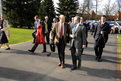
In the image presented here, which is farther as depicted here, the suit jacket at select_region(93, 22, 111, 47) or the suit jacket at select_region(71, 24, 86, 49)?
the suit jacket at select_region(93, 22, 111, 47)

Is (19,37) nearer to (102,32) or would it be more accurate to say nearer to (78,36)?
(102,32)

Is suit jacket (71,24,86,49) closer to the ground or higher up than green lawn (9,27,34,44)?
higher up

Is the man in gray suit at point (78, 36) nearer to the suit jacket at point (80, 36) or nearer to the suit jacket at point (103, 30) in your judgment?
the suit jacket at point (80, 36)

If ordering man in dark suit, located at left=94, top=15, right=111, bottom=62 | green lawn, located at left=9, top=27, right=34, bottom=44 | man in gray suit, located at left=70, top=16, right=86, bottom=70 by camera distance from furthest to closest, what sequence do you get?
green lawn, located at left=9, top=27, right=34, bottom=44 < man in dark suit, located at left=94, top=15, right=111, bottom=62 < man in gray suit, located at left=70, top=16, right=86, bottom=70

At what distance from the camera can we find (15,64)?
5.20m

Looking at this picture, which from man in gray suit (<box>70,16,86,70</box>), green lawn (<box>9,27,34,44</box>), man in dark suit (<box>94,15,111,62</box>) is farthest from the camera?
green lawn (<box>9,27,34,44</box>)

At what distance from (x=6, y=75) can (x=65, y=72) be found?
6.39ft

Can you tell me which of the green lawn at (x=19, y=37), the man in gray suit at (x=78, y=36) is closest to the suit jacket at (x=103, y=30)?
the man in gray suit at (x=78, y=36)

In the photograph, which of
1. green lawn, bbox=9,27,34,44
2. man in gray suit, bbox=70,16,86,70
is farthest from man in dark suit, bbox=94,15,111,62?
green lawn, bbox=9,27,34,44

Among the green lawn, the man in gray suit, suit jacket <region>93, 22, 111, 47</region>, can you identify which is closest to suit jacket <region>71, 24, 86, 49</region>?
the man in gray suit

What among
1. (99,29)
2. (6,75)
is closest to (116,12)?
(99,29)

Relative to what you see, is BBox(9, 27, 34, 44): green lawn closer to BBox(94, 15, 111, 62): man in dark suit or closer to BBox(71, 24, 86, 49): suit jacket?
BBox(94, 15, 111, 62): man in dark suit

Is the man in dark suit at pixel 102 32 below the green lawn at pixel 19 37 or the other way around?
the other way around

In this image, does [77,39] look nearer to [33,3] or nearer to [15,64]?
[15,64]
